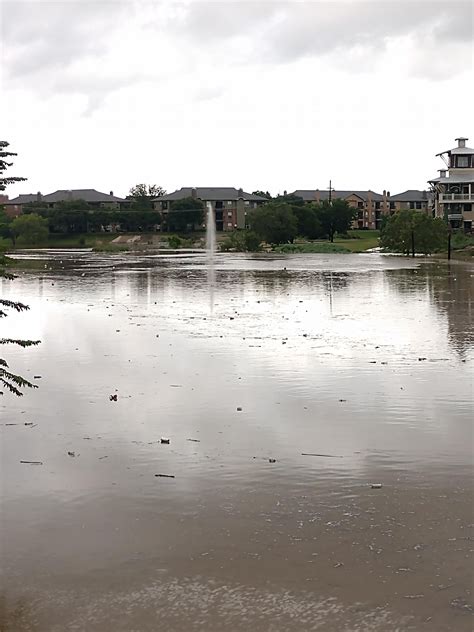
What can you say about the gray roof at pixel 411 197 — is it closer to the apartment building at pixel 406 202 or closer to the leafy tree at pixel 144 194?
the apartment building at pixel 406 202

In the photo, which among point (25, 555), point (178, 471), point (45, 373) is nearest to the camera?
point (25, 555)

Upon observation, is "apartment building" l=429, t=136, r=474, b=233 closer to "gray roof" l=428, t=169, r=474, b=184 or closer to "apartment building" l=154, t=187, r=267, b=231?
"gray roof" l=428, t=169, r=474, b=184

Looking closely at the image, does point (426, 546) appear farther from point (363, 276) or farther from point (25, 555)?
point (363, 276)

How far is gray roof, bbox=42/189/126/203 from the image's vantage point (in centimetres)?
17575

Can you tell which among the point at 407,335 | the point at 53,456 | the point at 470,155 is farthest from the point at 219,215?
the point at 53,456

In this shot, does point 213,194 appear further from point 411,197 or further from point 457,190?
point 457,190

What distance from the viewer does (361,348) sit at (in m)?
19.0

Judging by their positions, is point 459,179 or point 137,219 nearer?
point 459,179

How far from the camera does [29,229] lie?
128875mm

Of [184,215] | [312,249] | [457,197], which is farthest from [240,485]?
[184,215]

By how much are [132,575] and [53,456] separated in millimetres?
3674

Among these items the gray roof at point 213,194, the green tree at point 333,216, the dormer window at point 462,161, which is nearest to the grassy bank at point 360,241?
the green tree at point 333,216

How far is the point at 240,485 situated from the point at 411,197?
18210 cm

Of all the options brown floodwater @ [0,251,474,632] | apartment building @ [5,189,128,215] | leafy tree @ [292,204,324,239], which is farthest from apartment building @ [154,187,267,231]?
brown floodwater @ [0,251,474,632]
